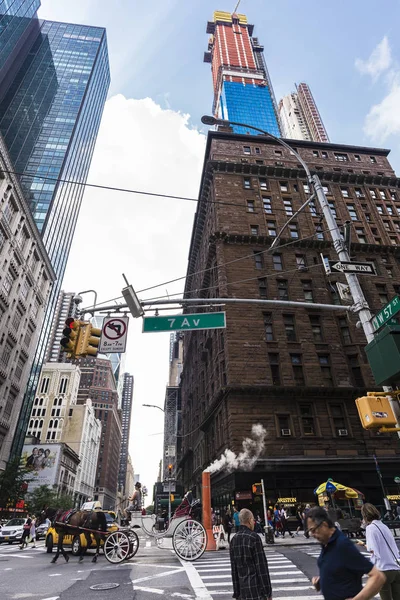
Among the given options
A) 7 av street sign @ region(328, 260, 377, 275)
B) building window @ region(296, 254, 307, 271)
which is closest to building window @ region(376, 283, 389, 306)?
building window @ region(296, 254, 307, 271)

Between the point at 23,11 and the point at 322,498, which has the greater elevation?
the point at 23,11

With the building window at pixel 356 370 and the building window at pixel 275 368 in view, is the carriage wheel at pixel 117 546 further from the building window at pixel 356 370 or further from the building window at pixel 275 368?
the building window at pixel 356 370

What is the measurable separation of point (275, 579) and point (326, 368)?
1137 inches

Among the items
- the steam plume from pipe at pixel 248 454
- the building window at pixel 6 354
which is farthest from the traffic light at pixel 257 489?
the building window at pixel 6 354

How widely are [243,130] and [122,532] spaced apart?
381ft

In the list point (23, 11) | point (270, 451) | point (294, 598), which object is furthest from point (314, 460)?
point (23, 11)

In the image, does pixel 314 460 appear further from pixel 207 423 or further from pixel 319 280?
pixel 319 280

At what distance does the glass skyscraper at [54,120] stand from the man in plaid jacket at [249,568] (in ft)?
226

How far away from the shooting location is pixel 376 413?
21.6ft

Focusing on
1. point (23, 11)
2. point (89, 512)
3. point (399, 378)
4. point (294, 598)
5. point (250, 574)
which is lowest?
point (294, 598)

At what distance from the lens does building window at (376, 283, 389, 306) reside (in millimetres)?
41684

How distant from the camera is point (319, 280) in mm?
41438

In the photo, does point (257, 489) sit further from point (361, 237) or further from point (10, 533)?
point (361, 237)

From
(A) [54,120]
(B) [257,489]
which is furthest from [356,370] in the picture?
(A) [54,120]
